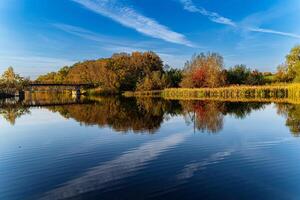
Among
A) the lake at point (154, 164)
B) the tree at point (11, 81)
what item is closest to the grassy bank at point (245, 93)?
the lake at point (154, 164)

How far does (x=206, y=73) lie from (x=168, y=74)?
20.1 meters

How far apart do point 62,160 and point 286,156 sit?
28.0 feet

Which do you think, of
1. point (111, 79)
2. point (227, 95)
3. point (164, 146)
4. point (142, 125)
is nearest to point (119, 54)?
point (111, 79)

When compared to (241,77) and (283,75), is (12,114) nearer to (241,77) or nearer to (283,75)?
(241,77)

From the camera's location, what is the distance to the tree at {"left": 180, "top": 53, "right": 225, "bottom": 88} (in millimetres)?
71625

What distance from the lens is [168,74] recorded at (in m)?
93.4

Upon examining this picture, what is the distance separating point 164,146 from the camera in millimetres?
15953

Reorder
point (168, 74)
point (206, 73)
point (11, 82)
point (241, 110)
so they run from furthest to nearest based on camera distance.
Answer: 1. point (11, 82)
2. point (168, 74)
3. point (206, 73)
4. point (241, 110)

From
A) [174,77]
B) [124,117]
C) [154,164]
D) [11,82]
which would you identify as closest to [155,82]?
[174,77]

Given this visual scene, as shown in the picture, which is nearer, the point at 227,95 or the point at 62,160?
the point at 62,160

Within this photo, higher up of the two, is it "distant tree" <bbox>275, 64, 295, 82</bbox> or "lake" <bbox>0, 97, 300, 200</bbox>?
"distant tree" <bbox>275, 64, 295, 82</bbox>

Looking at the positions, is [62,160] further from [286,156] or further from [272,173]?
[286,156]

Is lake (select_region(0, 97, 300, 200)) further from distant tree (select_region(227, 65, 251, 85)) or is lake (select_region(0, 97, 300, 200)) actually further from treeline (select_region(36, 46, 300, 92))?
distant tree (select_region(227, 65, 251, 85))

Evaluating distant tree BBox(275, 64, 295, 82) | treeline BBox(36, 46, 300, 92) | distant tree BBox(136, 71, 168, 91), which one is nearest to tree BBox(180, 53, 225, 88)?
treeline BBox(36, 46, 300, 92)
